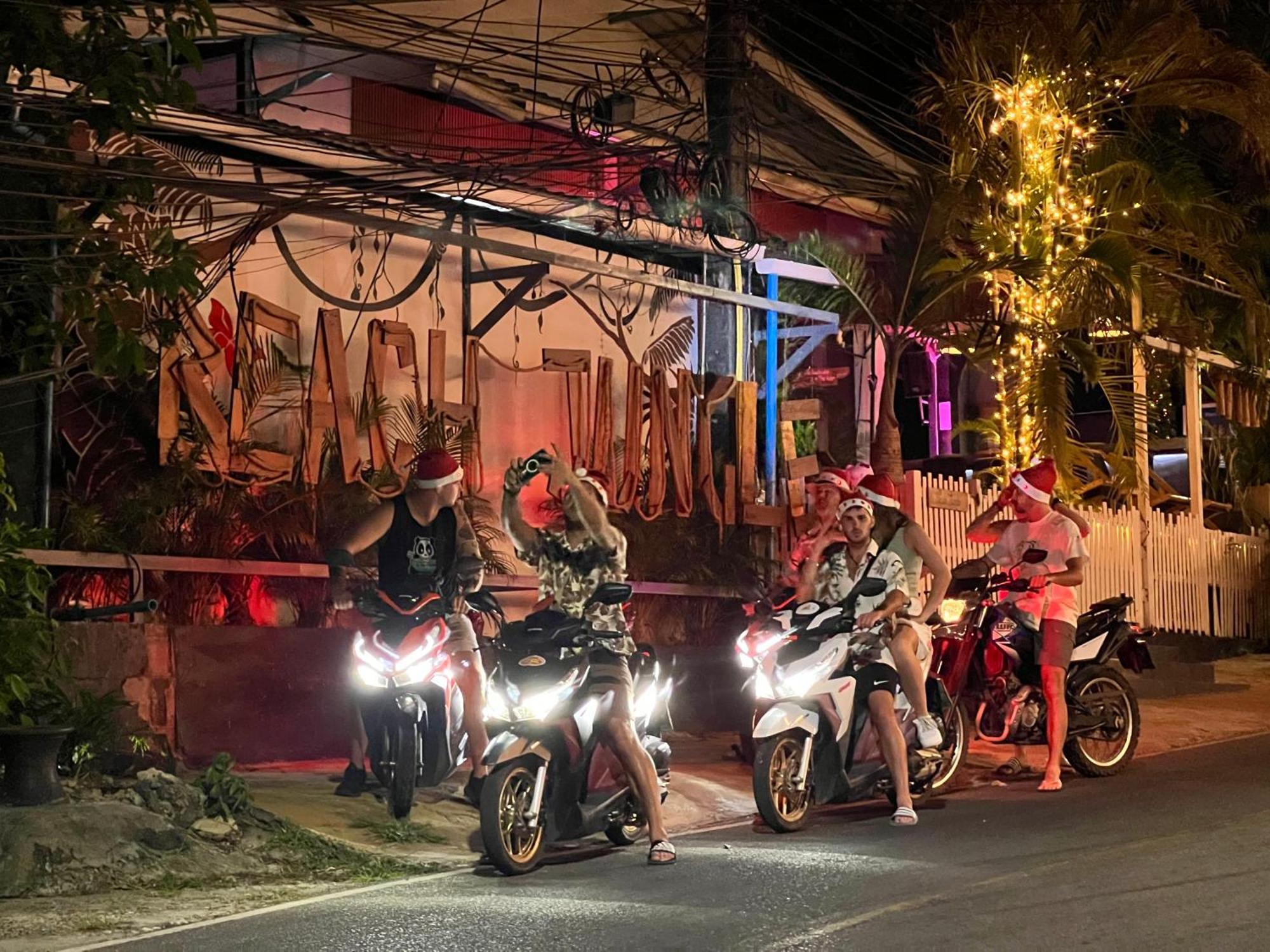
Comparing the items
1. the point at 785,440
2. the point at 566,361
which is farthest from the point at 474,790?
the point at 785,440

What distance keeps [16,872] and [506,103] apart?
8.72 metres

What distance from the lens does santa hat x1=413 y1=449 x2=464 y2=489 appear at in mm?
10336

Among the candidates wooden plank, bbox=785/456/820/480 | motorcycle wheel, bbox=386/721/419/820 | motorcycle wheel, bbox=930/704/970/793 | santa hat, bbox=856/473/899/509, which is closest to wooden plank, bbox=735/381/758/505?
wooden plank, bbox=785/456/820/480

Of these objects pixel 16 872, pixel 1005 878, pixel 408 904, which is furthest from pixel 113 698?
pixel 1005 878

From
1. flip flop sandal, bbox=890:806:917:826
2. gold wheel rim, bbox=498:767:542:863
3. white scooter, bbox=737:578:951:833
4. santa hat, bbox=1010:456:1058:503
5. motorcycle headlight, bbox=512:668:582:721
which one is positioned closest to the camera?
gold wheel rim, bbox=498:767:542:863

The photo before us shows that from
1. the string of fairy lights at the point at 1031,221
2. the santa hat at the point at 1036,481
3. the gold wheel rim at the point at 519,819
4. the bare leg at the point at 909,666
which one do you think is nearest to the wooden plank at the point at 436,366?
the santa hat at the point at 1036,481

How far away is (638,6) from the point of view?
1582cm

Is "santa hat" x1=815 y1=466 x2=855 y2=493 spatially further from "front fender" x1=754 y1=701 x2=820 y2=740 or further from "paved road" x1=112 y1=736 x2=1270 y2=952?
"paved road" x1=112 y1=736 x2=1270 y2=952

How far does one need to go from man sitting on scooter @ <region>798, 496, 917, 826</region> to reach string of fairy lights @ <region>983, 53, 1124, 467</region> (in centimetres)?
743

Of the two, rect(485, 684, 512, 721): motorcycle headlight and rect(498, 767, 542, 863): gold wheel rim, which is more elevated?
rect(485, 684, 512, 721): motorcycle headlight

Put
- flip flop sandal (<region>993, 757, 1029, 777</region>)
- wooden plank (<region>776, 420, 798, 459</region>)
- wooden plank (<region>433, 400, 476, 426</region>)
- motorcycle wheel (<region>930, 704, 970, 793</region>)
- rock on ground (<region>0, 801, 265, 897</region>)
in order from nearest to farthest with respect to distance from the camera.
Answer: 1. rock on ground (<region>0, 801, 265, 897</region>)
2. motorcycle wheel (<region>930, 704, 970, 793</region>)
3. flip flop sandal (<region>993, 757, 1029, 777</region>)
4. wooden plank (<region>433, 400, 476, 426</region>)
5. wooden plank (<region>776, 420, 798, 459</region>)

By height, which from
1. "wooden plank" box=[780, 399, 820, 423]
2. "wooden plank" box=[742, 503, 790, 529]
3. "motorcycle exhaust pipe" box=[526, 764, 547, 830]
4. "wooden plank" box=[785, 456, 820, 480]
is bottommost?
"motorcycle exhaust pipe" box=[526, 764, 547, 830]

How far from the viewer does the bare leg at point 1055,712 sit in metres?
11.4

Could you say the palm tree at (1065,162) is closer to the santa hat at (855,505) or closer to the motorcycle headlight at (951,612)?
the motorcycle headlight at (951,612)
